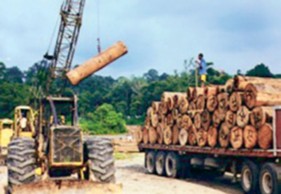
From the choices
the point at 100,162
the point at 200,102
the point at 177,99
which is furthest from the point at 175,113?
the point at 100,162

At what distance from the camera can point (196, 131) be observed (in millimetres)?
17578

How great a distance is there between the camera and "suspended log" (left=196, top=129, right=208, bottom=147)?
16.9 metres

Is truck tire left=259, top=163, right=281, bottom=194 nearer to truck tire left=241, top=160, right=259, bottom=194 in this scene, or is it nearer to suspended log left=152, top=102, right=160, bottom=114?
truck tire left=241, top=160, right=259, bottom=194

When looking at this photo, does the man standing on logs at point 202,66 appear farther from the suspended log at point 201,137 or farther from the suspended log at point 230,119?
the suspended log at point 230,119

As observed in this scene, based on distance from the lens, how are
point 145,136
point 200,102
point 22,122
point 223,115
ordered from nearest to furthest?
point 223,115 → point 200,102 → point 145,136 → point 22,122

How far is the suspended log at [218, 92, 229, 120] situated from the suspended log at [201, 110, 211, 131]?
0.80 meters

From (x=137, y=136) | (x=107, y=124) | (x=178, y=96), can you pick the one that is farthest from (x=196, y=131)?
(x=107, y=124)

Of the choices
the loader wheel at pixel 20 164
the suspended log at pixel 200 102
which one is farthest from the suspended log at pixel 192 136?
the loader wheel at pixel 20 164

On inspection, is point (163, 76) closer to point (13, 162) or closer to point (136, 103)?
point (136, 103)

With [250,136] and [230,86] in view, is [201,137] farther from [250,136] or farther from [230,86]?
[250,136]

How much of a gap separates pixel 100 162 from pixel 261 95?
15.9 feet

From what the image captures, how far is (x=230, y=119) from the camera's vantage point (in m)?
15.4

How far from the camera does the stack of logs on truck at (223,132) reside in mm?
13734

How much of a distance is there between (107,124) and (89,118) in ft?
18.5
